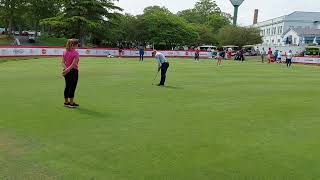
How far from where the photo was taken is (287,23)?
375 ft

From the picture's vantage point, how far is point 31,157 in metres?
7.20

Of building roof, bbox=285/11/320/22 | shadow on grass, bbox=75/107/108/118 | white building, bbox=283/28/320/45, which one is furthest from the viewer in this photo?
building roof, bbox=285/11/320/22

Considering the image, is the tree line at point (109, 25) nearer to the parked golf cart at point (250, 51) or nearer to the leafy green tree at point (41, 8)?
the leafy green tree at point (41, 8)

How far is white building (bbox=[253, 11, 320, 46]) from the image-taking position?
11438cm

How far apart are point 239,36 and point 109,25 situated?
31030 millimetres

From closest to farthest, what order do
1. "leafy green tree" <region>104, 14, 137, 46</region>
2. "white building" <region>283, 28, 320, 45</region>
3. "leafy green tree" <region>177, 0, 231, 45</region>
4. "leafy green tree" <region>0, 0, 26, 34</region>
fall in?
1. "leafy green tree" <region>0, 0, 26, 34</region>
2. "leafy green tree" <region>104, 14, 137, 46</region>
3. "white building" <region>283, 28, 320, 45</region>
4. "leafy green tree" <region>177, 0, 231, 45</region>

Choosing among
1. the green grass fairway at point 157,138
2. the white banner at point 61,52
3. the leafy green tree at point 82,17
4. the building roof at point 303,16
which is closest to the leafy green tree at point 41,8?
the leafy green tree at point 82,17

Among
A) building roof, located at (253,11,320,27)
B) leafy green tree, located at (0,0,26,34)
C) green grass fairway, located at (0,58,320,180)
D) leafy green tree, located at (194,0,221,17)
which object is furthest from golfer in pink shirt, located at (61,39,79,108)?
leafy green tree, located at (194,0,221,17)

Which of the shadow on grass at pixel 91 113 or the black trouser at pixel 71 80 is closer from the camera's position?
the shadow on grass at pixel 91 113

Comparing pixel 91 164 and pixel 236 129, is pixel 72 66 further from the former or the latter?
pixel 91 164

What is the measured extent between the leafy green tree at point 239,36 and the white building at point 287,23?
1334 centimetres

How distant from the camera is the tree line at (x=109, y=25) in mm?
73625

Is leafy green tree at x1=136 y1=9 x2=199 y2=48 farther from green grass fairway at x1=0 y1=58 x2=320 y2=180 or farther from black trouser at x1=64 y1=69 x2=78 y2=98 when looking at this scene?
black trouser at x1=64 y1=69 x2=78 y2=98

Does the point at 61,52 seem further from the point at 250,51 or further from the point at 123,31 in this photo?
the point at 250,51
